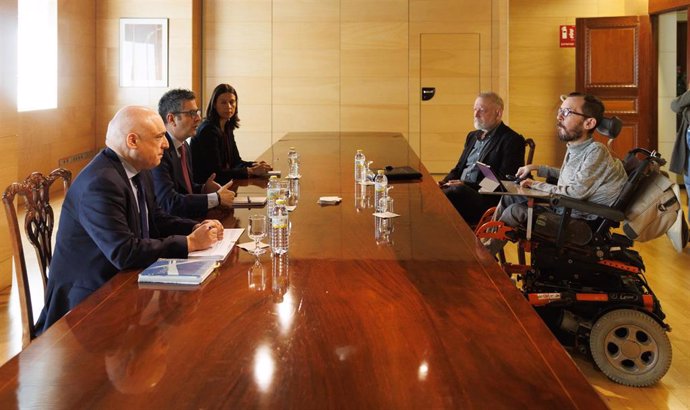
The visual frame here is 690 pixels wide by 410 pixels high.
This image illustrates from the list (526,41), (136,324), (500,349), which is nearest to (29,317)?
(136,324)

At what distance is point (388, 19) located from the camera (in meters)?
10.8

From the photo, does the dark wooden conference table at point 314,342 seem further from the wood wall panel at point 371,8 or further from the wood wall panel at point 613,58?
the wood wall panel at point 371,8

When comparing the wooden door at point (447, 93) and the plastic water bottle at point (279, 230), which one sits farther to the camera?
the wooden door at point (447, 93)

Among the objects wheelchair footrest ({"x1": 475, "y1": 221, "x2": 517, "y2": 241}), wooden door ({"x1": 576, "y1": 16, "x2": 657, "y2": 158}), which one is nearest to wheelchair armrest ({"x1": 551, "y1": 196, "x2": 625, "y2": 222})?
wheelchair footrest ({"x1": 475, "y1": 221, "x2": 517, "y2": 241})

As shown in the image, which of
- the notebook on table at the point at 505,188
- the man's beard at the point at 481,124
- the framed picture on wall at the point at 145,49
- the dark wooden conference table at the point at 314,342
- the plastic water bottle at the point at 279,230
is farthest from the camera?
the framed picture on wall at the point at 145,49

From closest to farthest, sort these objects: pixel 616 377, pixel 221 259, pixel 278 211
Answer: pixel 221 259 → pixel 278 211 → pixel 616 377

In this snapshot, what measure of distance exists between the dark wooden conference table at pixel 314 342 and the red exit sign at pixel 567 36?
942cm

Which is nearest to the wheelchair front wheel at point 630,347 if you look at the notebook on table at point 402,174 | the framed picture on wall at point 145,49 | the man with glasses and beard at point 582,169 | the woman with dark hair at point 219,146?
the man with glasses and beard at point 582,169

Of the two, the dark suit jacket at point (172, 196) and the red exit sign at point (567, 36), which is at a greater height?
the red exit sign at point (567, 36)

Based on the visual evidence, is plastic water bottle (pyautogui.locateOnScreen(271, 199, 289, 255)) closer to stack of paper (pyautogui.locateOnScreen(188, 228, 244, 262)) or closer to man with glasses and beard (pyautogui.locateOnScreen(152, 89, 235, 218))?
stack of paper (pyautogui.locateOnScreen(188, 228, 244, 262))

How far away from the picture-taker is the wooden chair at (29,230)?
8.97 ft

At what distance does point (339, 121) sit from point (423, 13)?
1.95m

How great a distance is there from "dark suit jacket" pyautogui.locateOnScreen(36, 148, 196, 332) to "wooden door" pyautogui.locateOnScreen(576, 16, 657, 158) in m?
8.79

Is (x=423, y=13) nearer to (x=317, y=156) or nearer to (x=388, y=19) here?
(x=388, y=19)
